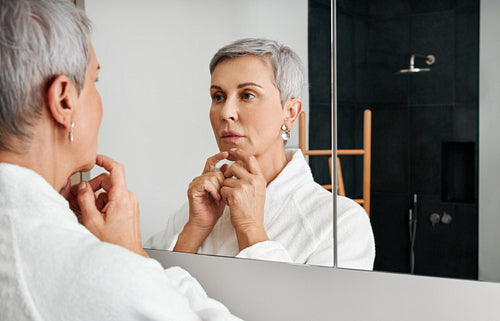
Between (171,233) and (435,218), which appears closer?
(435,218)

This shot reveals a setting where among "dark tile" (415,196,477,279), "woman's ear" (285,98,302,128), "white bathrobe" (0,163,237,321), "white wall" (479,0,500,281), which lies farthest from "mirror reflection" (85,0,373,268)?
"white bathrobe" (0,163,237,321)

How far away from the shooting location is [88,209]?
1.01 m

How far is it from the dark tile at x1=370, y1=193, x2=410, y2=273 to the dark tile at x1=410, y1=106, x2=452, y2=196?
5 centimetres

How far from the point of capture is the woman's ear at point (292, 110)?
Result: 96 cm

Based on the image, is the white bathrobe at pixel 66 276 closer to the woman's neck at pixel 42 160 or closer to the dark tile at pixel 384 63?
the woman's neck at pixel 42 160

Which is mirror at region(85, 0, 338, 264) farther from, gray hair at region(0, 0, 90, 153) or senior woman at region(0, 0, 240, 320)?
gray hair at region(0, 0, 90, 153)

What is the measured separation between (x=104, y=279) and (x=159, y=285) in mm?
84

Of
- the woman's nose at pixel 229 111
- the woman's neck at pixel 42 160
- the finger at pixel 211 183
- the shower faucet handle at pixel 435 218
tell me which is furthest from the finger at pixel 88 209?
the shower faucet handle at pixel 435 218

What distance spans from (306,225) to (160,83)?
497 mm

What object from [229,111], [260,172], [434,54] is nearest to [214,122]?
[229,111]

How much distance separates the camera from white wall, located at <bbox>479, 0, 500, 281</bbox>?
80cm

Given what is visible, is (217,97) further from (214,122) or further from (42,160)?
(42,160)

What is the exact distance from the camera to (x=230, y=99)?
1.02 metres

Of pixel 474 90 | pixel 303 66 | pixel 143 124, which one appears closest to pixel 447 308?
pixel 474 90
